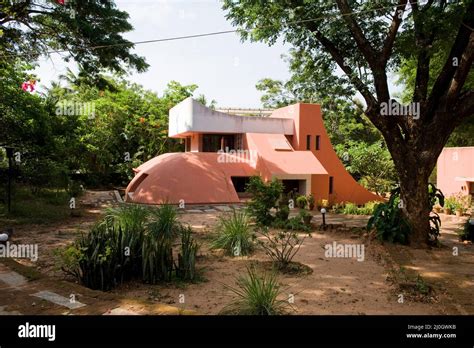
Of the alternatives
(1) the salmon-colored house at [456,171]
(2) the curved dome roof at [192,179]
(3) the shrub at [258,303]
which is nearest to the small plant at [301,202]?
(2) the curved dome roof at [192,179]

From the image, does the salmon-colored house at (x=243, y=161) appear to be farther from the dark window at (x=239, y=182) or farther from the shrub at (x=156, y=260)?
the shrub at (x=156, y=260)

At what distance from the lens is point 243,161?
20.1 m

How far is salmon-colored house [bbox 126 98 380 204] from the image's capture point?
1766 centimetres

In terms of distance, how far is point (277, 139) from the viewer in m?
20.2

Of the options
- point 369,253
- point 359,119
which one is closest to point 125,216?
point 369,253

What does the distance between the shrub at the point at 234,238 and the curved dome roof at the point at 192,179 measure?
8.24 metres

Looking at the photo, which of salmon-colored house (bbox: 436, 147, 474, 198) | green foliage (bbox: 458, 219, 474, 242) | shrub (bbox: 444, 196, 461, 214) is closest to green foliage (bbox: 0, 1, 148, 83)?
green foliage (bbox: 458, 219, 474, 242)

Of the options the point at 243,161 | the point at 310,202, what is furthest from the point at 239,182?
the point at 310,202

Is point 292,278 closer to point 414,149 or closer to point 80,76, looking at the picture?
point 414,149

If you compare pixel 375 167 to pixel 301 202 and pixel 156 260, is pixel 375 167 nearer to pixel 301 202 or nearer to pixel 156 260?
pixel 301 202

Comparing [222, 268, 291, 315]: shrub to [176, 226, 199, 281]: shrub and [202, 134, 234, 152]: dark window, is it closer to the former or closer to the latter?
[176, 226, 199, 281]: shrub

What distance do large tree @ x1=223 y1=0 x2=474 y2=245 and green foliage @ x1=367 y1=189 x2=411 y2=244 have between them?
0.63 feet

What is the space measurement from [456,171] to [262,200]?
598 inches

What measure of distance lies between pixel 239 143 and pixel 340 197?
6.59 meters
